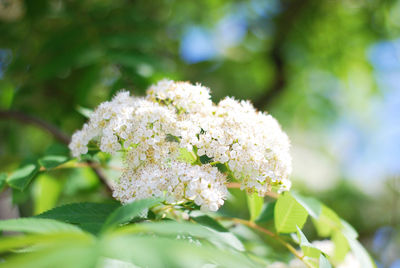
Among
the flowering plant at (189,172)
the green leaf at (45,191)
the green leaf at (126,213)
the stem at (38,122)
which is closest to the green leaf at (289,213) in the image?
the flowering plant at (189,172)

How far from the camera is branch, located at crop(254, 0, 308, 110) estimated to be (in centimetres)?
448

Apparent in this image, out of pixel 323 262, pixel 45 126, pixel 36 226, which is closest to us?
pixel 36 226

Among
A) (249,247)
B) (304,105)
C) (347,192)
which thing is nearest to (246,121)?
(249,247)

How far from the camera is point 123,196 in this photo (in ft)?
4.10

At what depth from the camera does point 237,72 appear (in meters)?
4.71

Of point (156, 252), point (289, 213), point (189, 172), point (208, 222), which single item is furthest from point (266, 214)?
point (156, 252)

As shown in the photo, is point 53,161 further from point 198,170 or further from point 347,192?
point 347,192

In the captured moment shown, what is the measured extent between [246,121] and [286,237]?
0.54 meters

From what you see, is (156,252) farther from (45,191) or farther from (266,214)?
(45,191)

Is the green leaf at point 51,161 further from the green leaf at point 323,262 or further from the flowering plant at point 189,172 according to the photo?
the green leaf at point 323,262

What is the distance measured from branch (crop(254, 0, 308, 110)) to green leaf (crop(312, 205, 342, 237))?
284 centimetres

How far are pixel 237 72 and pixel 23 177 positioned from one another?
11.6 feet

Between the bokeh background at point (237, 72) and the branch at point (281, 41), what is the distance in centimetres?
1

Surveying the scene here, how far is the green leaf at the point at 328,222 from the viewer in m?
1.53
